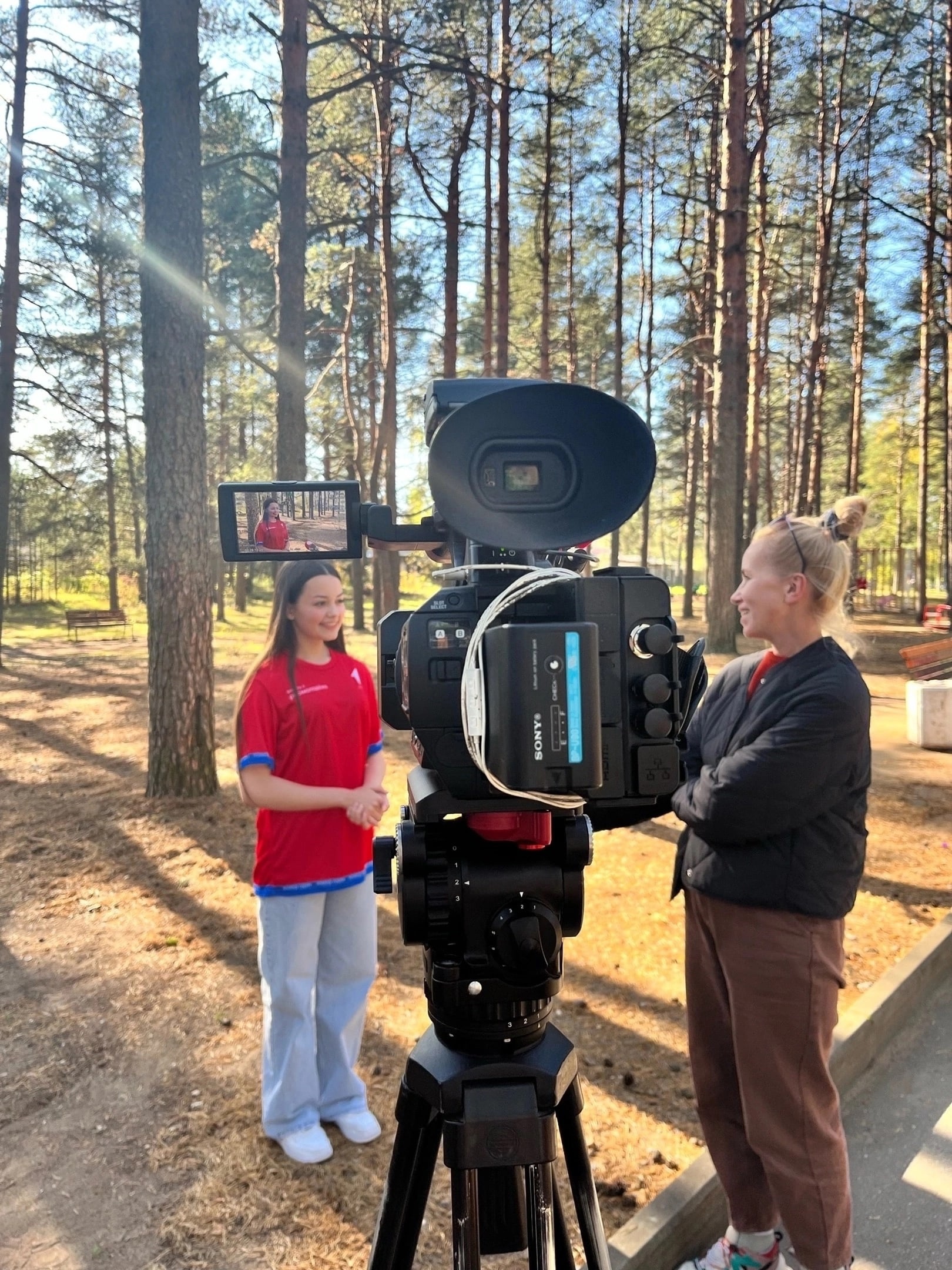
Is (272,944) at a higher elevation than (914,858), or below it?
higher

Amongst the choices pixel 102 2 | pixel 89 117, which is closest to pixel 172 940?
pixel 102 2

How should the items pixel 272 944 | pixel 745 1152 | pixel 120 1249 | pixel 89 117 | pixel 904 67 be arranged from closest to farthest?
1. pixel 745 1152
2. pixel 120 1249
3. pixel 272 944
4. pixel 89 117
5. pixel 904 67

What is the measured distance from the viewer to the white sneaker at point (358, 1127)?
8.87ft

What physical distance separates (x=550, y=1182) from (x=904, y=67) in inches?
743

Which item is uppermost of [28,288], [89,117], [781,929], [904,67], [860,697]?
[904,67]

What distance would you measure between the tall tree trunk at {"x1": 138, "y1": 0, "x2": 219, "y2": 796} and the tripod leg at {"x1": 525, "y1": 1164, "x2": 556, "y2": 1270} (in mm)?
5314

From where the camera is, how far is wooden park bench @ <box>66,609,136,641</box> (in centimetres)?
2291

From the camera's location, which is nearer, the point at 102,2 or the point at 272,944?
Answer: the point at 272,944

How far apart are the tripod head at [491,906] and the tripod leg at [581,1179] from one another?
0.71 feet

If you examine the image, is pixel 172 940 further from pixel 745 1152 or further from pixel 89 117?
pixel 89 117

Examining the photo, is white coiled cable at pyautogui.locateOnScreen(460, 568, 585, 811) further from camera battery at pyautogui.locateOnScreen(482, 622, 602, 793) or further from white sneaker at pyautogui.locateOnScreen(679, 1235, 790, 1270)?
white sneaker at pyautogui.locateOnScreen(679, 1235, 790, 1270)

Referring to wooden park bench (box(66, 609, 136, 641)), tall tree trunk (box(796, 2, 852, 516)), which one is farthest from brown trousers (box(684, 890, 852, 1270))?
wooden park bench (box(66, 609, 136, 641))

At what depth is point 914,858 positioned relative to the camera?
17.6 ft

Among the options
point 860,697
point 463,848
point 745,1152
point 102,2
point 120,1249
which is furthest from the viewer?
point 102,2
